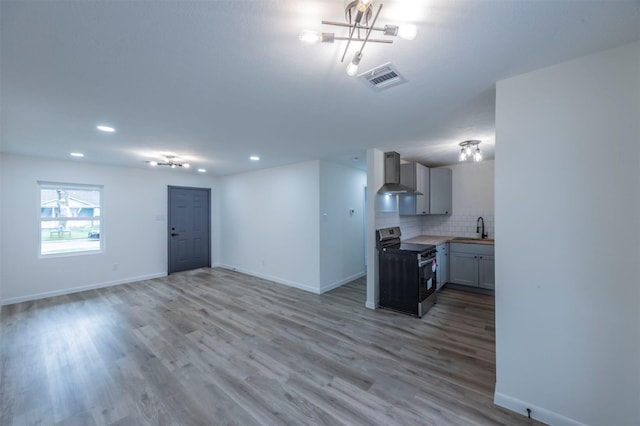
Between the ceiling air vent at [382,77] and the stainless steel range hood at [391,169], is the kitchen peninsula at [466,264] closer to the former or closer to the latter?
the stainless steel range hood at [391,169]

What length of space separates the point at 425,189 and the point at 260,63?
4.02m

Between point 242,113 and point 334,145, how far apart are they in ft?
5.03

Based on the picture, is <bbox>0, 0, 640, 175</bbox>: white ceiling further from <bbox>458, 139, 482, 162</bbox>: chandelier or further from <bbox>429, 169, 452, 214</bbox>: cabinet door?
<bbox>429, 169, 452, 214</bbox>: cabinet door

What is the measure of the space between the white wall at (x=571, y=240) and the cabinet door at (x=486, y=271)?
9.24ft

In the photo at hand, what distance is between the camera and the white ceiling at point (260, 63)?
47.6 inches

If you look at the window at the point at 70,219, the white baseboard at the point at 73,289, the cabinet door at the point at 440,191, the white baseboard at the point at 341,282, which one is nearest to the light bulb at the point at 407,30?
Result: the white baseboard at the point at 341,282

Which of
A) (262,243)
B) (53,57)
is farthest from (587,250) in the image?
(262,243)

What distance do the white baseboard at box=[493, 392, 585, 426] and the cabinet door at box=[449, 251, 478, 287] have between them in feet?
9.58

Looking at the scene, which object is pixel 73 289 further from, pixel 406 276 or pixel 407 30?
pixel 407 30

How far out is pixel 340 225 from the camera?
16.5 feet

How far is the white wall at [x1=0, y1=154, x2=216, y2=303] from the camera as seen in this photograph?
160 inches

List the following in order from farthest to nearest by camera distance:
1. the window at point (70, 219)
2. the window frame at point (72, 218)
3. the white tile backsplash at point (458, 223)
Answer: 1. the white tile backsplash at point (458, 223)
2. the window at point (70, 219)
3. the window frame at point (72, 218)

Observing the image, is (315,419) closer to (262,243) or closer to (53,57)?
(53,57)

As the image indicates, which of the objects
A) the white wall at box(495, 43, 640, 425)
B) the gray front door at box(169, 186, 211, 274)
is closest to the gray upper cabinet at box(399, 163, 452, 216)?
the white wall at box(495, 43, 640, 425)
